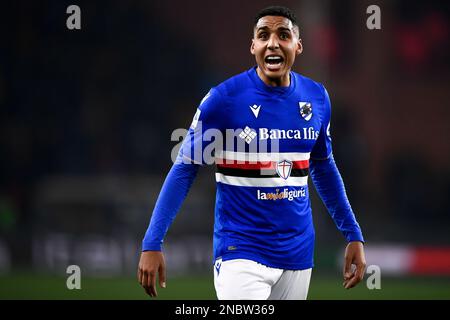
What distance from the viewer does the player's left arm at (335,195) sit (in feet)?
17.2

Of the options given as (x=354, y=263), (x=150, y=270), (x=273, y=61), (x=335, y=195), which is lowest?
(x=354, y=263)

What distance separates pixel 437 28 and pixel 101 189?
29.7 ft

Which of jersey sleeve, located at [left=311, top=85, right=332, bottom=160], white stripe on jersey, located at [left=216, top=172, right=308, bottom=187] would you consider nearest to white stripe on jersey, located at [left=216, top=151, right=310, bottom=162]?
white stripe on jersey, located at [left=216, top=172, right=308, bottom=187]

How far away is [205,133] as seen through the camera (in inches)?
193

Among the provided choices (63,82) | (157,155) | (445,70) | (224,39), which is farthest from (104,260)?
(445,70)

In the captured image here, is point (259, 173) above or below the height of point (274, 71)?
below

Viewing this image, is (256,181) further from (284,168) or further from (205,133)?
(205,133)

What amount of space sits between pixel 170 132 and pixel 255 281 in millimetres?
14399

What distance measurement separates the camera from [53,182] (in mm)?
17297

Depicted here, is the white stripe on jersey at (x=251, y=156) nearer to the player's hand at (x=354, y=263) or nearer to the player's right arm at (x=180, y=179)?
the player's right arm at (x=180, y=179)

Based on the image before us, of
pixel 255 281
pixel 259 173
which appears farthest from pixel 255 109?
pixel 255 281

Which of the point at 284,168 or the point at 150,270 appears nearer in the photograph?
the point at 150,270

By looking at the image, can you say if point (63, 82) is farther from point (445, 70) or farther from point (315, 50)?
point (445, 70)
